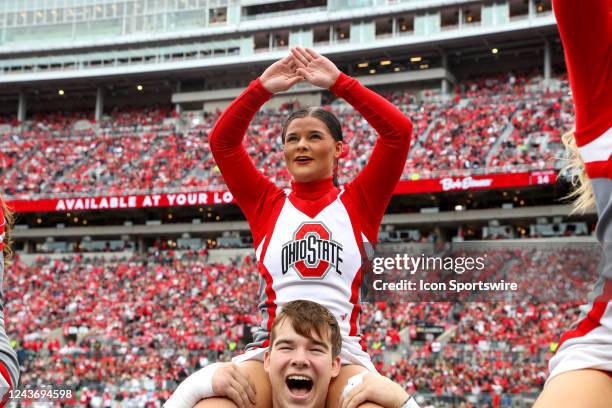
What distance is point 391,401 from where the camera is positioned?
2.55 m

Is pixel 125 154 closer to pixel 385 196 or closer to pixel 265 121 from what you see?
pixel 265 121

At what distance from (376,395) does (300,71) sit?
1665 millimetres

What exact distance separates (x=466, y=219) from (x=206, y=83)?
19.2m

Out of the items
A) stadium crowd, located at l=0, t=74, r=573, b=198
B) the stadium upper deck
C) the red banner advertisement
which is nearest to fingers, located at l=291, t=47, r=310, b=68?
the red banner advertisement

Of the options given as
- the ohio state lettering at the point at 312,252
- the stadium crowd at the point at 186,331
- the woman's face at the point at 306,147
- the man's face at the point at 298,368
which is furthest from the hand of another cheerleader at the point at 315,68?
the stadium crowd at the point at 186,331

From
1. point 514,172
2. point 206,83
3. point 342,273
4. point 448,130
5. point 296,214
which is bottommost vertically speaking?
point 342,273

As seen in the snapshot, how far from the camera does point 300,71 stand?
3.50 meters

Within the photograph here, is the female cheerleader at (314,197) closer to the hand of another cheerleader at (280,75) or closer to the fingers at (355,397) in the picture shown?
the hand of another cheerleader at (280,75)

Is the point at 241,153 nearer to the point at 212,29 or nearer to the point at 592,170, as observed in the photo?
the point at 592,170

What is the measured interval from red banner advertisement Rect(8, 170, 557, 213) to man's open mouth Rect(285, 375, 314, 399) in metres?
25.5

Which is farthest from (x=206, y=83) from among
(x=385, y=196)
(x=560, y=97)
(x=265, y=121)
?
(x=385, y=196)

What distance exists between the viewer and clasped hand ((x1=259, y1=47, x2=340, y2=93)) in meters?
3.45

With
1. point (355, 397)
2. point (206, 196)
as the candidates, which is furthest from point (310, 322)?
point (206, 196)

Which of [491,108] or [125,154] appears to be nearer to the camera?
[491,108]
